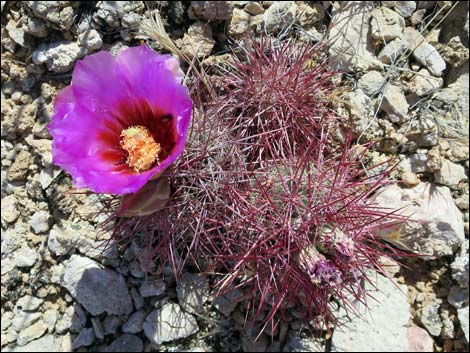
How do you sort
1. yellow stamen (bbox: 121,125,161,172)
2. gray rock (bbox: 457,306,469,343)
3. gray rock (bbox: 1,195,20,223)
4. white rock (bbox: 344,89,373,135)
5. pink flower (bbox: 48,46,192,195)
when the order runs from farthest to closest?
gray rock (bbox: 1,195,20,223) < gray rock (bbox: 457,306,469,343) < white rock (bbox: 344,89,373,135) < yellow stamen (bbox: 121,125,161,172) < pink flower (bbox: 48,46,192,195)

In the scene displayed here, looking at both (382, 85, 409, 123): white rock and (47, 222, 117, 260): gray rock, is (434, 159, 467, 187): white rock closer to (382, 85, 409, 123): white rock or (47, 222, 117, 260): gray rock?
(382, 85, 409, 123): white rock

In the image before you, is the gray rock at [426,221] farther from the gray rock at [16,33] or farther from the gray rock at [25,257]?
the gray rock at [16,33]

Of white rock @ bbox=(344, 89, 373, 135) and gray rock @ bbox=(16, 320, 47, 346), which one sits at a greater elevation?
white rock @ bbox=(344, 89, 373, 135)

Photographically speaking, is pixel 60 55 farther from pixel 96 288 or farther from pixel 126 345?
pixel 126 345

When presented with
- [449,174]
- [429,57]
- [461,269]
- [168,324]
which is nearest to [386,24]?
[429,57]

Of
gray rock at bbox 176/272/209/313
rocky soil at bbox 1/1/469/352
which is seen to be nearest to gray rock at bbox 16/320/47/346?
rocky soil at bbox 1/1/469/352

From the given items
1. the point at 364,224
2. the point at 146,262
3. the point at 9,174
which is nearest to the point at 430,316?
the point at 364,224

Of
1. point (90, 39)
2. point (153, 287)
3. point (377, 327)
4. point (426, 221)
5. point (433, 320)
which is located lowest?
point (153, 287)

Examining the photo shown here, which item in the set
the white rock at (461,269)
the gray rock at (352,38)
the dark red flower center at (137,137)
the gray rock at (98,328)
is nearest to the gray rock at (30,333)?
the gray rock at (98,328)
